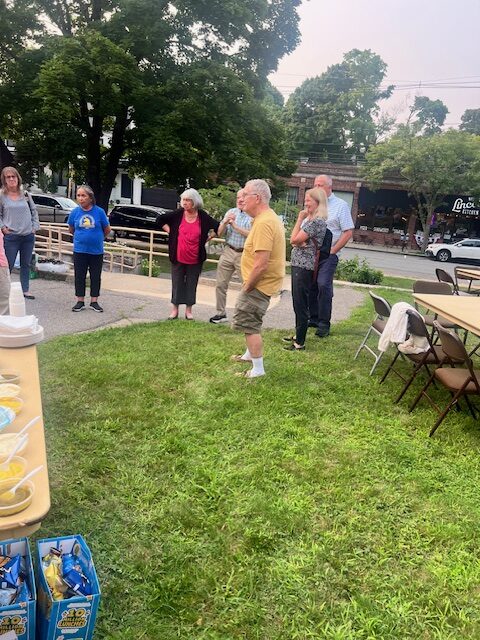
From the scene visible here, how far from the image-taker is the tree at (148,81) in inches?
488

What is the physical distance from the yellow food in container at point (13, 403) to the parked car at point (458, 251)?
88.4ft

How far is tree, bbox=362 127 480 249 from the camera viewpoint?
93.2ft

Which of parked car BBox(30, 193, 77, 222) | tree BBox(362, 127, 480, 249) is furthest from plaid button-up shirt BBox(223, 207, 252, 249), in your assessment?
tree BBox(362, 127, 480, 249)

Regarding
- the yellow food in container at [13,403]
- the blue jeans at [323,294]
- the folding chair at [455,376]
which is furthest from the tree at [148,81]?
the yellow food in container at [13,403]

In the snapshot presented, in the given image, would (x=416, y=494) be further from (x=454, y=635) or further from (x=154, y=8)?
(x=154, y=8)

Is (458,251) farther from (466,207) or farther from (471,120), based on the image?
(471,120)

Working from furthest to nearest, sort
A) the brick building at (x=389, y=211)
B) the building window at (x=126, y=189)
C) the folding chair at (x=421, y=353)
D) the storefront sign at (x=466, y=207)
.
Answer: the building window at (x=126, y=189)
the brick building at (x=389, y=211)
the storefront sign at (x=466, y=207)
the folding chair at (x=421, y=353)

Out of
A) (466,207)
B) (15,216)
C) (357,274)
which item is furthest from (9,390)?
(466,207)

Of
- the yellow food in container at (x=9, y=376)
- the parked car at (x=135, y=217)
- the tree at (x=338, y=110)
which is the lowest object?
the yellow food in container at (x=9, y=376)

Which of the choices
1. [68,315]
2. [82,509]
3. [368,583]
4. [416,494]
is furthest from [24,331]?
[68,315]

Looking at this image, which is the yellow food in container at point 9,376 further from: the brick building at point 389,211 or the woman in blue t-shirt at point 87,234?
the brick building at point 389,211

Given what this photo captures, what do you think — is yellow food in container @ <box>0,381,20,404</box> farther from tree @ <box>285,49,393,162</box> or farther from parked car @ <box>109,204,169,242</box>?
tree @ <box>285,49,393,162</box>

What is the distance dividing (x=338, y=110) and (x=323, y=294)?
4478 centimetres

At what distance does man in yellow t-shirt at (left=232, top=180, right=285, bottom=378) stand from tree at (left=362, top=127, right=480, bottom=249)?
27.8 m
